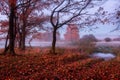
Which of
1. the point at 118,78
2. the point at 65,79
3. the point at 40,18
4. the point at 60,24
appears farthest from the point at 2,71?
the point at 40,18

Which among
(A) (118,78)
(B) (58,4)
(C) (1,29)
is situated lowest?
(A) (118,78)

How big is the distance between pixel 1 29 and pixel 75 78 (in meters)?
26.2

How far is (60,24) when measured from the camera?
26.0m

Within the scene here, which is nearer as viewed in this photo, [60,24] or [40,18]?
[60,24]

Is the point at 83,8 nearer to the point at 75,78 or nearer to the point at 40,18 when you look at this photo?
the point at 40,18

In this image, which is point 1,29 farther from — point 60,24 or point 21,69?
point 21,69

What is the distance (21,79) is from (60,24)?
1444cm

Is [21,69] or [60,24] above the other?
[60,24]

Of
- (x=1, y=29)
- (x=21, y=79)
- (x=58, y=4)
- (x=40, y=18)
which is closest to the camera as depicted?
(x=21, y=79)

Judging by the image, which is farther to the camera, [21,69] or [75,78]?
[21,69]

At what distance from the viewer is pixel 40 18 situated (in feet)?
112

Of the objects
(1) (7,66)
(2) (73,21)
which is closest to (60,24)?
(2) (73,21)

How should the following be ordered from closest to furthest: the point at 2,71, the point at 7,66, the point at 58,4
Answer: the point at 2,71 → the point at 7,66 → the point at 58,4

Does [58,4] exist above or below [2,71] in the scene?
above
